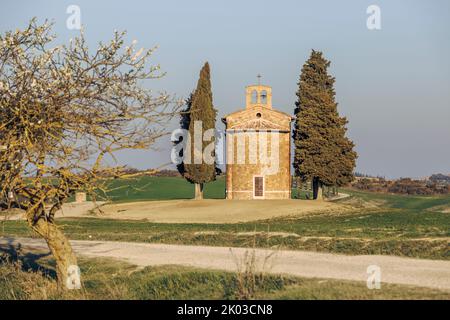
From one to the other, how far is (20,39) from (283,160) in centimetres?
4241

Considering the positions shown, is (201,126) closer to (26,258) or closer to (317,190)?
(317,190)

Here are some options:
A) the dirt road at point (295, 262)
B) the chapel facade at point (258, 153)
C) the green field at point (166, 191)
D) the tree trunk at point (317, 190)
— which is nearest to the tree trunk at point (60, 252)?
the dirt road at point (295, 262)

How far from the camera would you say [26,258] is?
875 inches

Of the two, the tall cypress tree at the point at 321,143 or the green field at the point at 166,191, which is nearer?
the tall cypress tree at the point at 321,143

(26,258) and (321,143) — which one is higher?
(321,143)

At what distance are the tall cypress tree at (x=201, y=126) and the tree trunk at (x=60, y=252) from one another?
3983 cm

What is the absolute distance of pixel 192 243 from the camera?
24.7 m

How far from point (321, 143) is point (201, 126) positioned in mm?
Answer: 10254

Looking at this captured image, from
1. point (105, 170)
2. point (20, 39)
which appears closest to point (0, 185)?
point (105, 170)

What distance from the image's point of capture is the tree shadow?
20.2 meters

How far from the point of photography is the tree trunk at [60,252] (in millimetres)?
16266

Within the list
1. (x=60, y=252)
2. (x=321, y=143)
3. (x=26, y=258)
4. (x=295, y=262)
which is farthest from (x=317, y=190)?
(x=60, y=252)

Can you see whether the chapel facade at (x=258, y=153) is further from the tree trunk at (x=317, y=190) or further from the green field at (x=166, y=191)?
the green field at (x=166, y=191)

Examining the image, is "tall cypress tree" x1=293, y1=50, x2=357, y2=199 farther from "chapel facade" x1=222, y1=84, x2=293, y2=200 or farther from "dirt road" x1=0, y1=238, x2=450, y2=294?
"dirt road" x1=0, y1=238, x2=450, y2=294
